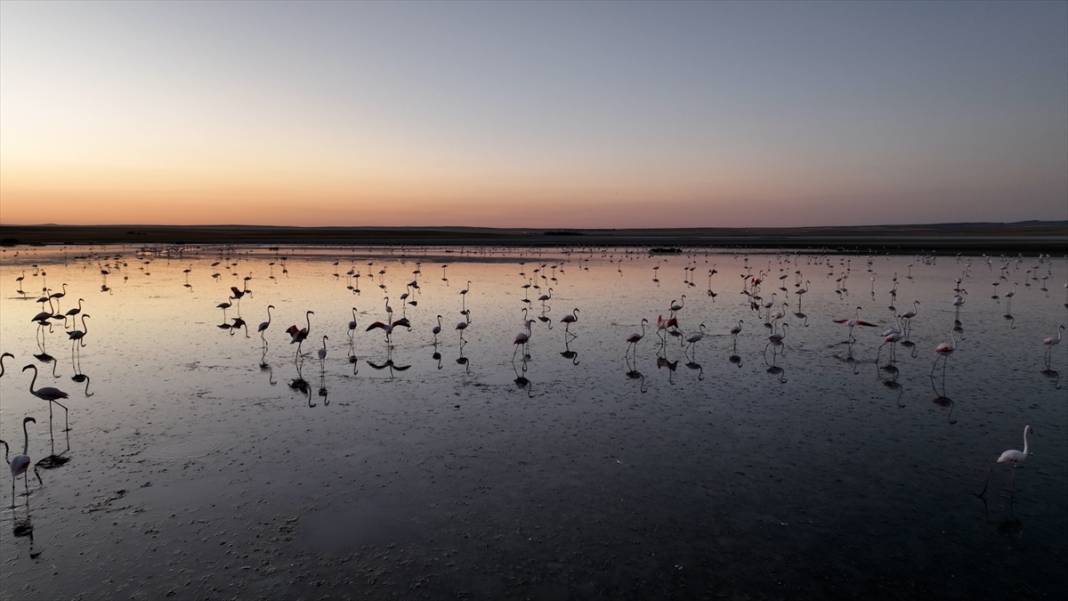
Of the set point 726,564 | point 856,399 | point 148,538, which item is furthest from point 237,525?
point 856,399

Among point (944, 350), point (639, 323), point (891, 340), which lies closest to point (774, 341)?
point (891, 340)

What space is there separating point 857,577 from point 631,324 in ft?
37.8

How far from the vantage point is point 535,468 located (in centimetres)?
712

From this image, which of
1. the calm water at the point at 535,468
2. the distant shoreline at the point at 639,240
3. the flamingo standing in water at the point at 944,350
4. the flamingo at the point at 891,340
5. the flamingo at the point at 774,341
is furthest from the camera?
the distant shoreline at the point at 639,240

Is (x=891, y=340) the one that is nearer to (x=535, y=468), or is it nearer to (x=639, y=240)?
(x=535, y=468)

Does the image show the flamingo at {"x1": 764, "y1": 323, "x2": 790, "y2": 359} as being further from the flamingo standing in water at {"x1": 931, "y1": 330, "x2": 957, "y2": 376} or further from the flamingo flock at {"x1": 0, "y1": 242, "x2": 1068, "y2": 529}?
the flamingo standing in water at {"x1": 931, "y1": 330, "x2": 957, "y2": 376}

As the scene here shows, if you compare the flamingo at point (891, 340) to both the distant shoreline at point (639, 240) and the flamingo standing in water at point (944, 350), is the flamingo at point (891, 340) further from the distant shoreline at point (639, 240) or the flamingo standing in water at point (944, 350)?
the distant shoreline at point (639, 240)

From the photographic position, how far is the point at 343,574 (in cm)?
506

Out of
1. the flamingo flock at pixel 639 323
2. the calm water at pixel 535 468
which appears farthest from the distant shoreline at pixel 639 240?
the calm water at pixel 535 468

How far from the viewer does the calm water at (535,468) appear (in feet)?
16.8

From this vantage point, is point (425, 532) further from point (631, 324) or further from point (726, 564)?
point (631, 324)

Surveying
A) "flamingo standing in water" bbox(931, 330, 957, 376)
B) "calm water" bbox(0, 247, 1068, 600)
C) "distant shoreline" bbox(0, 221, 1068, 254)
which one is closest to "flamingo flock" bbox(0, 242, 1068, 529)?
"flamingo standing in water" bbox(931, 330, 957, 376)

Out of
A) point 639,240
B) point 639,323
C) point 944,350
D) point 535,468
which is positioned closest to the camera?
point 535,468

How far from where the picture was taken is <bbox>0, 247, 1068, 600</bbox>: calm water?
16.8ft
